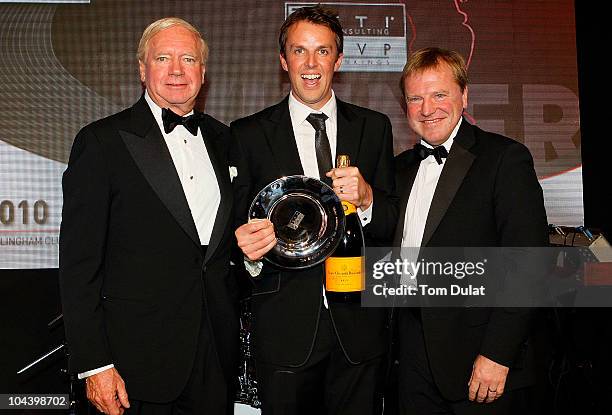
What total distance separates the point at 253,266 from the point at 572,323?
2.79 meters

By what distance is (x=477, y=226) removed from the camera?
2.14m

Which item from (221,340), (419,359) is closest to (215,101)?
(221,340)

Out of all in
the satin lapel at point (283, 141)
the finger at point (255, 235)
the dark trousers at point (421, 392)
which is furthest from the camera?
the satin lapel at point (283, 141)

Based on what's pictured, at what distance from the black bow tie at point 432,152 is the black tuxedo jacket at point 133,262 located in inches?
32.7

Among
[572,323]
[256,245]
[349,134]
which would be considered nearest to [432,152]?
[349,134]

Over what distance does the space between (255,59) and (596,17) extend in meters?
2.63

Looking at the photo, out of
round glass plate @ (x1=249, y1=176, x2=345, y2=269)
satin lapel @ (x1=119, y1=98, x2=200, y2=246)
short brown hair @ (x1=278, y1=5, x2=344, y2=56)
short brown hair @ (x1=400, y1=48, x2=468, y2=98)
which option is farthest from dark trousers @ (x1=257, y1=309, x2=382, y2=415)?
short brown hair @ (x1=278, y1=5, x2=344, y2=56)

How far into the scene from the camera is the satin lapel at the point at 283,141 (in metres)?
2.26

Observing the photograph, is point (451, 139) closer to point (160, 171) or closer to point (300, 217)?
point (300, 217)

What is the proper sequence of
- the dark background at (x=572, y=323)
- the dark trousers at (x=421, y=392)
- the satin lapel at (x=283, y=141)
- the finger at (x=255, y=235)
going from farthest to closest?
the dark background at (x=572, y=323)
the satin lapel at (x=283, y=141)
the dark trousers at (x=421, y=392)
the finger at (x=255, y=235)

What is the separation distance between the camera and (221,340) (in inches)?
88.0

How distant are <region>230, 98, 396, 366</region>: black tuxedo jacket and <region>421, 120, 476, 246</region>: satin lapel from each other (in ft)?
0.61

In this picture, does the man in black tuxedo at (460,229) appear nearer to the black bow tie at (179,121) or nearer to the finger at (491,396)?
the finger at (491,396)

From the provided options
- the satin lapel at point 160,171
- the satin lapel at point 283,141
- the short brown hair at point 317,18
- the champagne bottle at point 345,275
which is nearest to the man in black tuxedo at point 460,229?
the champagne bottle at point 345,275
